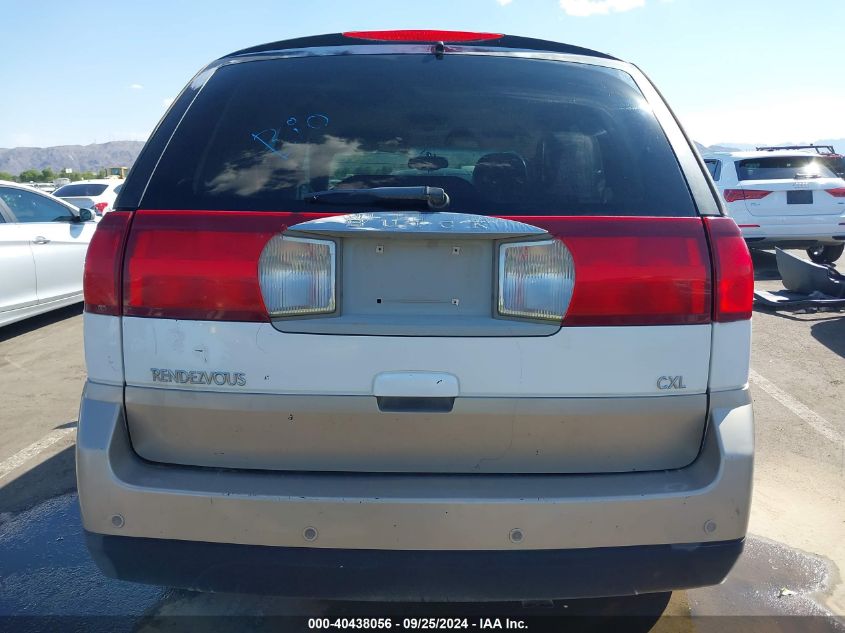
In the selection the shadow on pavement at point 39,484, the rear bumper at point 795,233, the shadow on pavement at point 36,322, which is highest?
the rear bumper at point 795,233

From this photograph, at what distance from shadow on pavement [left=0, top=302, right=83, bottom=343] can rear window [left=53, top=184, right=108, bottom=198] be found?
7.56 m

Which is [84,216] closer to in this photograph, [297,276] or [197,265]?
[197,265]

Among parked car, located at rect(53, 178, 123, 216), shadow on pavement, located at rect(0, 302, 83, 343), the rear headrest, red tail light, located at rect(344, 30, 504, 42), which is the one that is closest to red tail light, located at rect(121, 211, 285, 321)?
the rear headrest

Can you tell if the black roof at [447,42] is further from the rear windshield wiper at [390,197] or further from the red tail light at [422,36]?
the rear windshield wiper at [390,197]

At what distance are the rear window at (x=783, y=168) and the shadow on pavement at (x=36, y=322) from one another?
31.0 ft

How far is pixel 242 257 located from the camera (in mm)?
1850

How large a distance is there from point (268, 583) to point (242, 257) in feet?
2.93

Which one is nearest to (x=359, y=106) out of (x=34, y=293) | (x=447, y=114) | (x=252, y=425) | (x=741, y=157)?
(x=447, y=114)

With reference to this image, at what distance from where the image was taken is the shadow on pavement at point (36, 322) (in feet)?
23.8

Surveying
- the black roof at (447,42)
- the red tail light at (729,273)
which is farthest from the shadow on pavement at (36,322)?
the red tail light at (729,273)

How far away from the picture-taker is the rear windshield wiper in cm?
186

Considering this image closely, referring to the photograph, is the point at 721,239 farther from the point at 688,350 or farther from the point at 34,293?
the point at 34,293

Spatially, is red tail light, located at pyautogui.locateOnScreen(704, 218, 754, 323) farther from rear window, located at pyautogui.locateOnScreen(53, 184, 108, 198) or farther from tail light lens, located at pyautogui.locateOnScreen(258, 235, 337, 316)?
rear window, located at pyautogui.locateOnScreen(53, 184, 108, 198)

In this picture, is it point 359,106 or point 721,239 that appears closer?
point 721,239
